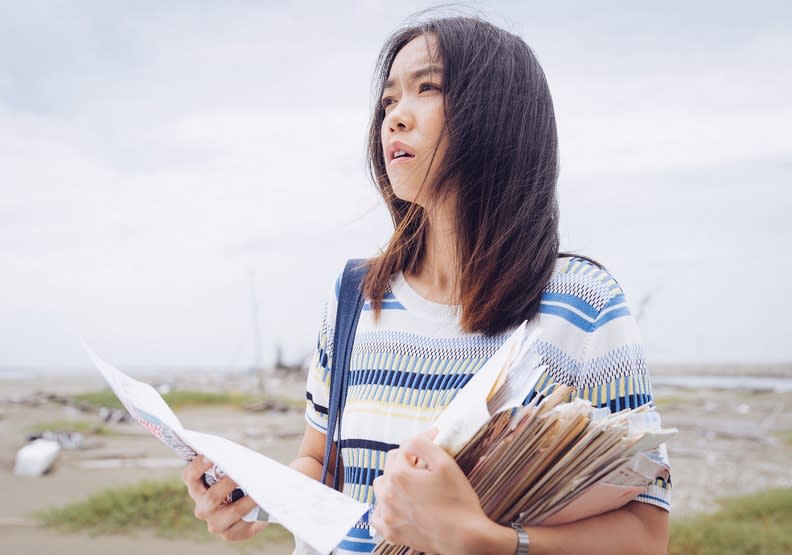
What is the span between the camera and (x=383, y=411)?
139 centimetres

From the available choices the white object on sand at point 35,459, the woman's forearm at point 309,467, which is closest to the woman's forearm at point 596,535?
the woman's forearm at point 309,467

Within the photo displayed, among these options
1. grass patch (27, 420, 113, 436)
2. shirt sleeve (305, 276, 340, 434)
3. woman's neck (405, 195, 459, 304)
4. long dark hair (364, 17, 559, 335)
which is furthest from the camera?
grass patch (27, 420, 113, 436)

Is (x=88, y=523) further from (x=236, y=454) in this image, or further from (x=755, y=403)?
(x=755, y=403)

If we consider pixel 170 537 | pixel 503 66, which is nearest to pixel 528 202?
pixel 503 66

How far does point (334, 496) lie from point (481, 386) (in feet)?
0.85

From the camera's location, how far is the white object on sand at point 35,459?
18.6 ft

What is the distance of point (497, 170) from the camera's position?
4.58 feet

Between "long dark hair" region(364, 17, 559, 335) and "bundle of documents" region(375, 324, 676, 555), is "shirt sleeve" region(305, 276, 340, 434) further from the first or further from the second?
"bundle of documents" region(375, 324, 676, 555)

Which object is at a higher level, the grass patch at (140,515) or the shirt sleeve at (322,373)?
the shirt sleeve at (322,373)

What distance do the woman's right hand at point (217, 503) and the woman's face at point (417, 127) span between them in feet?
2.10

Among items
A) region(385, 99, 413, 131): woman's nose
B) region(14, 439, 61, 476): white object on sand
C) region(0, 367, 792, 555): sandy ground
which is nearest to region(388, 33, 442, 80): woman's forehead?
region(385, 99, 413, 131): woman's nose

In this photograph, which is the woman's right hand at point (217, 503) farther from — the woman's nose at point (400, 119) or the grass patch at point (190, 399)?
the grass patch at point (190, 399)

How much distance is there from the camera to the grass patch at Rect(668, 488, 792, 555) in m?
4.05

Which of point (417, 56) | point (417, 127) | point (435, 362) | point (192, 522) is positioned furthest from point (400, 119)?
point (192, 522)
